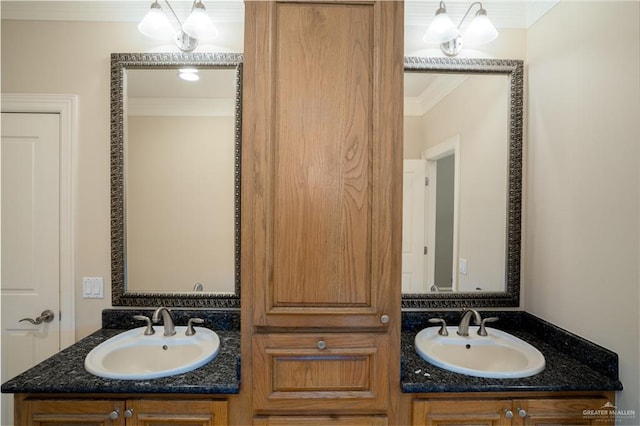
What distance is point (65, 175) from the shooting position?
168cm

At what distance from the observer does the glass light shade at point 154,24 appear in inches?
59.3

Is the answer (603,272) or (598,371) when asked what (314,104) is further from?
(598,371)

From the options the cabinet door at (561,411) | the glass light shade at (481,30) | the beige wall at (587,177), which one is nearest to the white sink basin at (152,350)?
the cabinet door at (561,411)

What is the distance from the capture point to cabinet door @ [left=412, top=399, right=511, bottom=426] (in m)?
1.19

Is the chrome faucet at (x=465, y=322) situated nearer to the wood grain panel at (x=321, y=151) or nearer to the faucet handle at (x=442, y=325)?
the faucet handle at (x=442, y=325)

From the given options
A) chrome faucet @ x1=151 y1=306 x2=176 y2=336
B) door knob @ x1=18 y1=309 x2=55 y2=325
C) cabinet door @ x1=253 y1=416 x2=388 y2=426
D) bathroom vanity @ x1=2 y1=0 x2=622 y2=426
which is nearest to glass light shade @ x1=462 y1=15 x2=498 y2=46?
bathroom vanity @ x1=2 y1=0 x2=622 y2=426

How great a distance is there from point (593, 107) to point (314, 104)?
3.88ft

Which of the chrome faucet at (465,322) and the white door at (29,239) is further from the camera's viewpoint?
the white door at (29,239)

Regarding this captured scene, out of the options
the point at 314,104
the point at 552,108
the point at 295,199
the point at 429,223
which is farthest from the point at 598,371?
the point at 314,104

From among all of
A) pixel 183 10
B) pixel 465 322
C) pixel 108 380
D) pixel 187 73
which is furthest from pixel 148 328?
pixel 183 10

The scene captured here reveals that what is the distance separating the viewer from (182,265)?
168cm

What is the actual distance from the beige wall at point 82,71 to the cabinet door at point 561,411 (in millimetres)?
2111

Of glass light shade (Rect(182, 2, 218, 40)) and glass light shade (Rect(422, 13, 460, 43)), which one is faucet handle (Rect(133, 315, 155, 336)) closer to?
glass light shade (Rect(182, 2, 218, 40))

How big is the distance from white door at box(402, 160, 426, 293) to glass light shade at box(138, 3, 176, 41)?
1.42 metres
